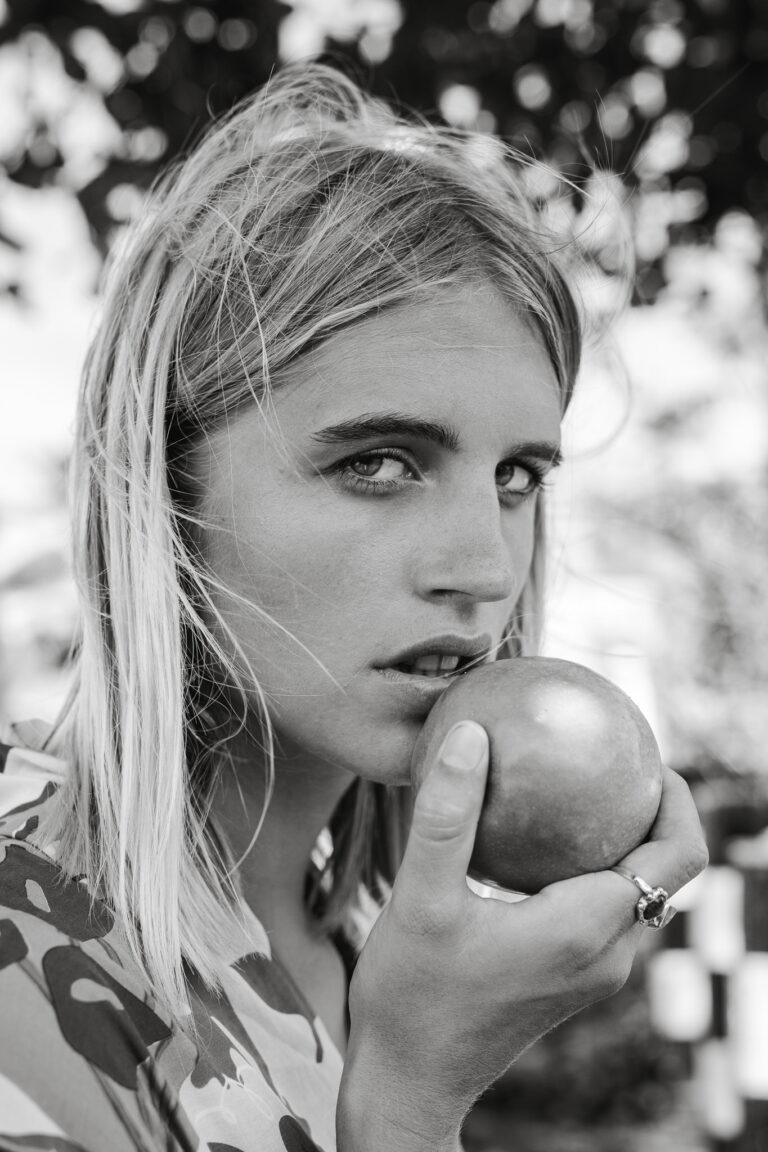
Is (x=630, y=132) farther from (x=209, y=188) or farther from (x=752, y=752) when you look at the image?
(x=752, y=752)

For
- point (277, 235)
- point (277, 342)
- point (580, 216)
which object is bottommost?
point (277, 342)

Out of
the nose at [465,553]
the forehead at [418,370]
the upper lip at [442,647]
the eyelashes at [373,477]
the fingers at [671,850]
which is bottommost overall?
the fingers at [671,850]

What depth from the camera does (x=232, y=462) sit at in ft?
5.19

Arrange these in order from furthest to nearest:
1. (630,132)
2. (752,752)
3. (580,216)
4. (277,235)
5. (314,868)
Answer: (752,752), (630,132), (580,216), (314,868), (277,235)

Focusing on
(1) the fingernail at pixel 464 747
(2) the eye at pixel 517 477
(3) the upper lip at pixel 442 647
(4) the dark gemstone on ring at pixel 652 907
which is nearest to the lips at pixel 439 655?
(3) the upper lip at pixel 442 647

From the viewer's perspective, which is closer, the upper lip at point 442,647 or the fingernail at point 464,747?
the fingernail at point 464,747

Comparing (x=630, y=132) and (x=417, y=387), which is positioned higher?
(x=630, y=132)

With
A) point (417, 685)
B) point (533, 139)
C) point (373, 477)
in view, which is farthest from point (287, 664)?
point (533, 139)

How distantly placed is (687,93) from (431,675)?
2977 mm

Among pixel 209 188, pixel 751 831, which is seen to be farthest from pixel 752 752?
pixel 209 188

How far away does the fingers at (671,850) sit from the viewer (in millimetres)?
1431

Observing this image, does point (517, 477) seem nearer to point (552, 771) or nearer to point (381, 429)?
point (381, 429)

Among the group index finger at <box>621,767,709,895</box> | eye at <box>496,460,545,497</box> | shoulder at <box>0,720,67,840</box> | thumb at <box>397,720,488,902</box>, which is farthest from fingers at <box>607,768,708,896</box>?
shoulder at <box>0,720,67,840</box>

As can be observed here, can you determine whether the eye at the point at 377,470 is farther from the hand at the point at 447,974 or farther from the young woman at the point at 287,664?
the hand at the point at 447,974
